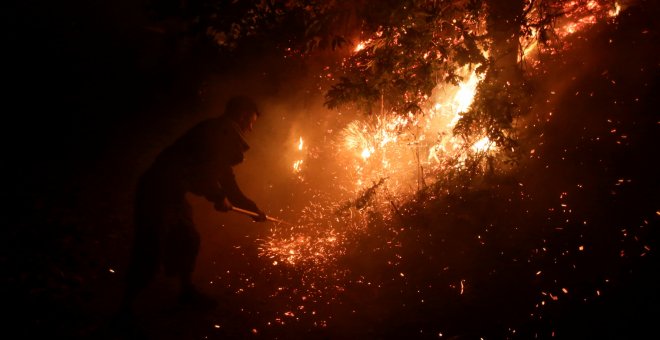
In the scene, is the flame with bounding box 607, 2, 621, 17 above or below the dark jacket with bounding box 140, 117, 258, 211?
above

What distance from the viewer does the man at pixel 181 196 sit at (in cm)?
386

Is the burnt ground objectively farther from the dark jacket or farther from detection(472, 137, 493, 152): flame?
the dark jacket

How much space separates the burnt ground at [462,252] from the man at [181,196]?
52 centimetres

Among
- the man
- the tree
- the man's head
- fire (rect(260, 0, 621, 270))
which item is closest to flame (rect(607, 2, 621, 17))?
fire (rect(260, 0, 621, 270))

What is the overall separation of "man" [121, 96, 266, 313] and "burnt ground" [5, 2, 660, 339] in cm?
52

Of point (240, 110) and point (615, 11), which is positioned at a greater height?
point (615, 11)

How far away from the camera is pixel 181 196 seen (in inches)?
161

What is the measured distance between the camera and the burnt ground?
390 cm

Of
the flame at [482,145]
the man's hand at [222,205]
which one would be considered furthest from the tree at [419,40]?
the man's hand at [222,205]

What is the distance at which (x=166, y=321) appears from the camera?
13.4 feet

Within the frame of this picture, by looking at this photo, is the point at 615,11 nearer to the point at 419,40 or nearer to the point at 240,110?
the point at 419,40

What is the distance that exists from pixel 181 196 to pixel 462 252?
11.5ft

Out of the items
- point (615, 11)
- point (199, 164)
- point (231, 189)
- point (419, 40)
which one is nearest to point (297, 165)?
point (231, 189)

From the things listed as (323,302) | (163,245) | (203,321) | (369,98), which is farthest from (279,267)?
(369,98)
